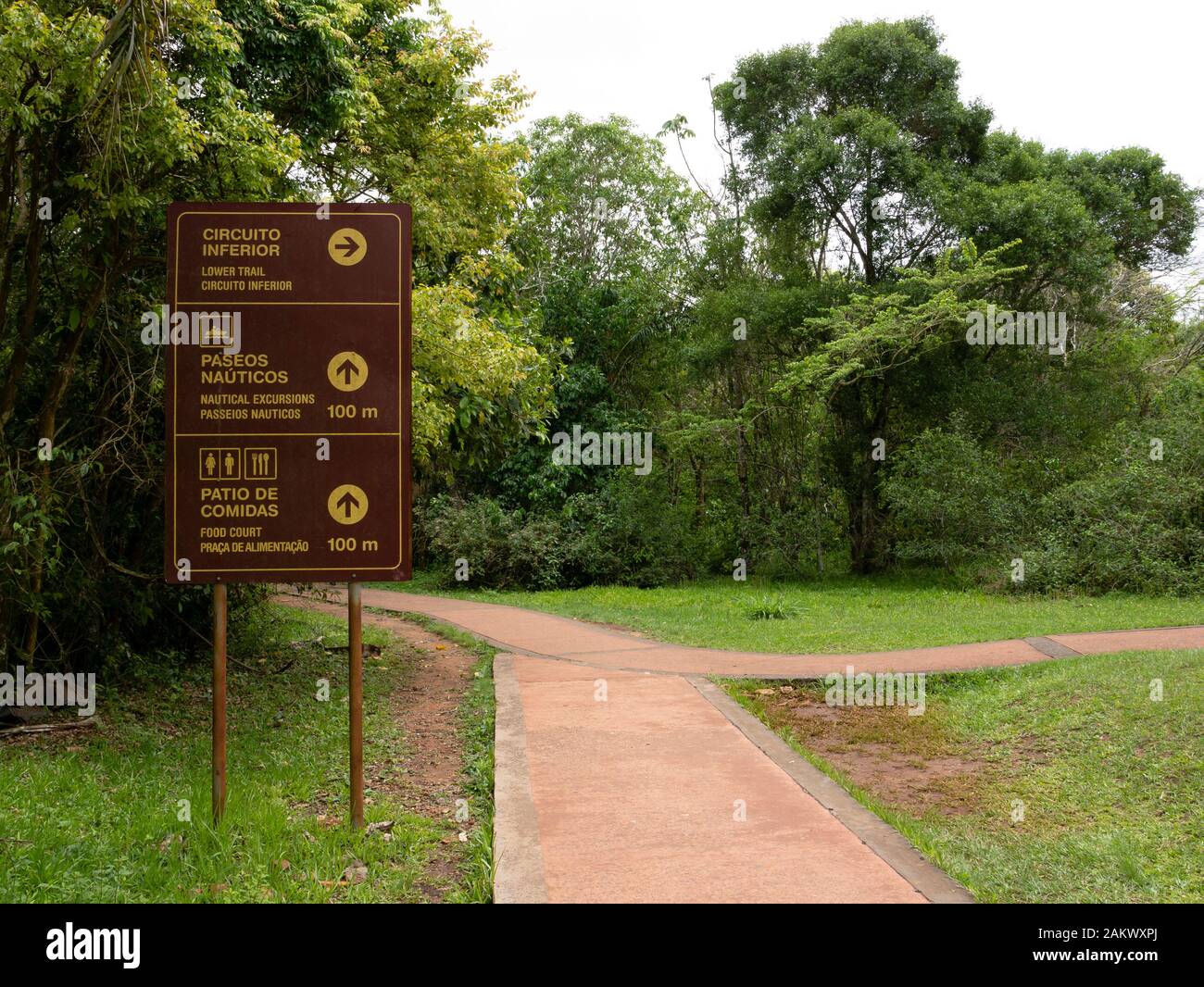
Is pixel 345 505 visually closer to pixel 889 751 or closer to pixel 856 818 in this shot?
pixel 856 818

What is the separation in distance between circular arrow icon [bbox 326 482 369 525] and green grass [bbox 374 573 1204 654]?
7.62m

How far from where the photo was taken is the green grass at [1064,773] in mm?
5074

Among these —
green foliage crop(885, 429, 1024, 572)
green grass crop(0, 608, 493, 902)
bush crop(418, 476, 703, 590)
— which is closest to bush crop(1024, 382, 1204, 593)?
green foliage crop(885, 429, 1024, 572)

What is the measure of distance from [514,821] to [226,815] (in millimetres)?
1599

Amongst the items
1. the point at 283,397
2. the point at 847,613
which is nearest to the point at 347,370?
the point at 283,397

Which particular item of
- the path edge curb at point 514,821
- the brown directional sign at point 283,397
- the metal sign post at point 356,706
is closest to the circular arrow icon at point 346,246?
the brown directional sign at point 283,397

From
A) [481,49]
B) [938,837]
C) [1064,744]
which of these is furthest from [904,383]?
[938,837]

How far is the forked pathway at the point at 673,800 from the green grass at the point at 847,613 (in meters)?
1.40

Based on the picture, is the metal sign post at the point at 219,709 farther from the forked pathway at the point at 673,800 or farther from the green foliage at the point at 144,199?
the green foliage at the point at 144,199

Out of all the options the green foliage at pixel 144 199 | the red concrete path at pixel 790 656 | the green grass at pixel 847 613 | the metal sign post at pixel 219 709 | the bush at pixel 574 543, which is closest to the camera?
the metal sign post at pixel 219 709

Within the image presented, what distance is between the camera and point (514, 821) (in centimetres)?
562

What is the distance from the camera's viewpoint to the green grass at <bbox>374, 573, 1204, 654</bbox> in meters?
12.8

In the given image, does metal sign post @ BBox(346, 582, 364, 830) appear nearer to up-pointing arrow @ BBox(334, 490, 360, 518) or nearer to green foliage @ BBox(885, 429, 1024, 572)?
up-pointing arrow @ BBox(334, 490, 360, 518)

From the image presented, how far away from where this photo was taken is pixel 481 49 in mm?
11125
